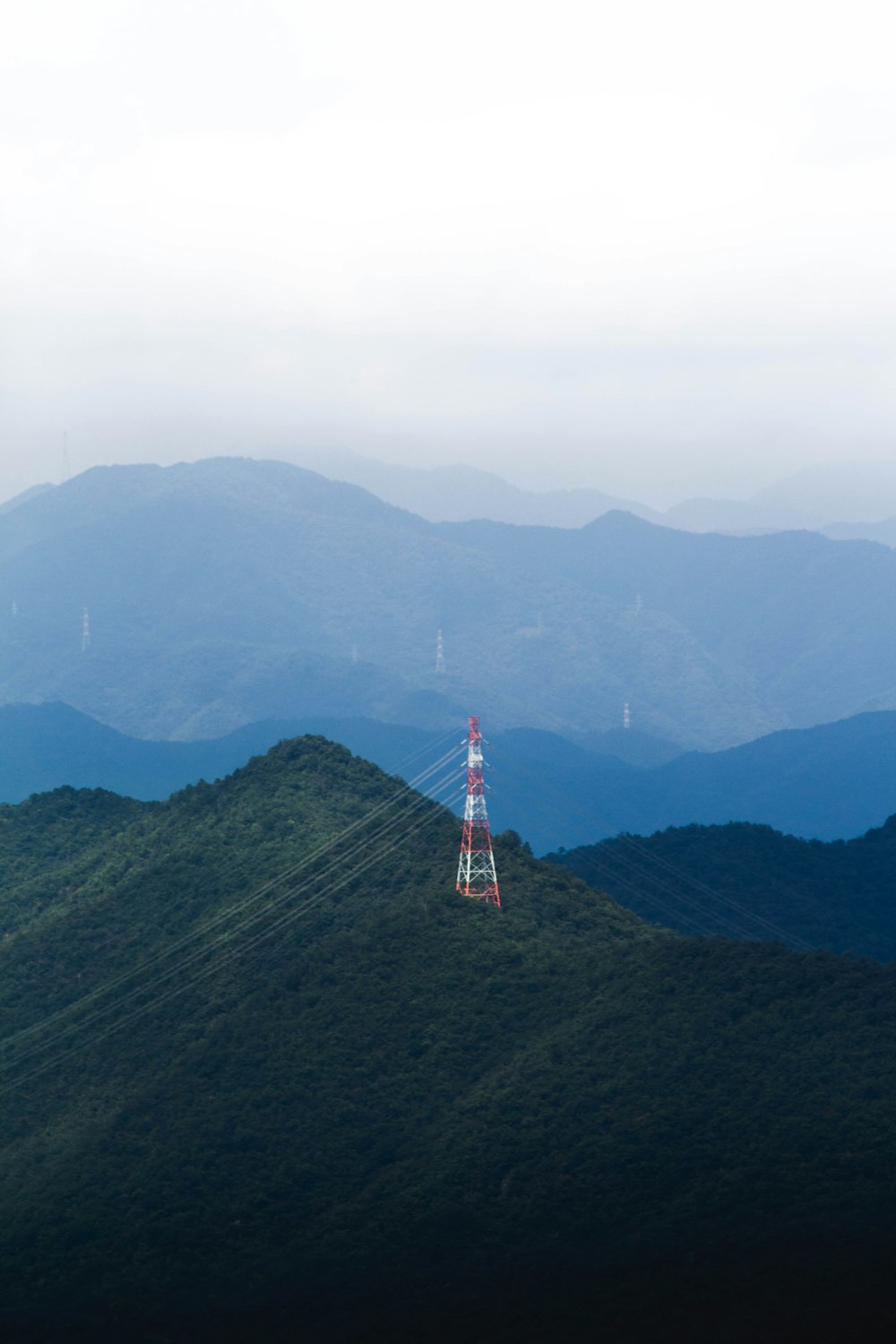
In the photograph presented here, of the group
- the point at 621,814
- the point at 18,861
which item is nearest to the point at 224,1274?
the point at 18,861

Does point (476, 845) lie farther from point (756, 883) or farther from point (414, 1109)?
point (756, 883)

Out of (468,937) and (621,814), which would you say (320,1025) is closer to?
(468,937)

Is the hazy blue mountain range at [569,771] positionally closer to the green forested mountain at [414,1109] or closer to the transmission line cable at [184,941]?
the transmission line cable at [184,941]

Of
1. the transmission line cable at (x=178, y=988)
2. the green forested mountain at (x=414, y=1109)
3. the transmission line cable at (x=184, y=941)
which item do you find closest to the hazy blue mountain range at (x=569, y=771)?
the transmission line cable at (x=184, y=941)

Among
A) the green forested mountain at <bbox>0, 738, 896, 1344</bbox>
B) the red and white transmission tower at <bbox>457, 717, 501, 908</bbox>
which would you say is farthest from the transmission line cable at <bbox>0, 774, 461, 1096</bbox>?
the red and white transmission tower at <bbox>457, 717, 501, 908</bbox>

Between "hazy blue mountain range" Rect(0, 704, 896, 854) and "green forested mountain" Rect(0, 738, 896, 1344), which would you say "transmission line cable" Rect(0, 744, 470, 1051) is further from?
"hazy blue mountain range" Rect(0, 704, 896, 854)
